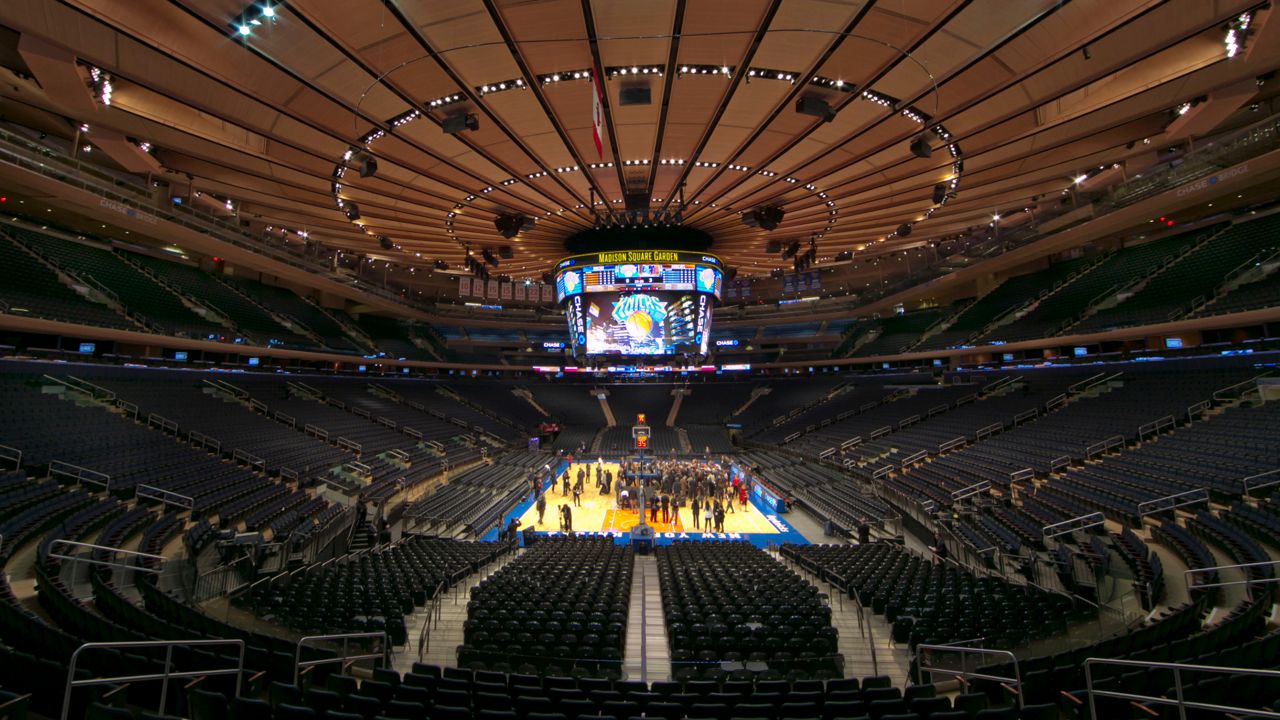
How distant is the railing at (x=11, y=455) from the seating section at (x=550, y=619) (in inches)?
518

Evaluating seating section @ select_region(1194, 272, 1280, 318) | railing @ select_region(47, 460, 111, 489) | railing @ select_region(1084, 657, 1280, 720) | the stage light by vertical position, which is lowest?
railing @ select_region(1084, 657, 1280, 720)

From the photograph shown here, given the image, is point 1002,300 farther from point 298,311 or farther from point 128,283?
point 128,283

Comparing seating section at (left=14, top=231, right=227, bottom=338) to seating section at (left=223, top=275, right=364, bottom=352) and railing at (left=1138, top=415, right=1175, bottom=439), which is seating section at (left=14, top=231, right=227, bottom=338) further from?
railing at (left=1138, top=415, right=1175, bottom=439)

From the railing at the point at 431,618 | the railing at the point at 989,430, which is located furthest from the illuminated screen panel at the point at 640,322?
the railing at the point at 989,430

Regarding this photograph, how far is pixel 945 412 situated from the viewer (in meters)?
28.3

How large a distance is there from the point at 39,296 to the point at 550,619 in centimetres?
2003

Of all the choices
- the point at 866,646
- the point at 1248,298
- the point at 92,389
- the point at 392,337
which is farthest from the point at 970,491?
the point at 392,337

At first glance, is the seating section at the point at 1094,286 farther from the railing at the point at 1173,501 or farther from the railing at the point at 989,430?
the railing at the point at 1173,501

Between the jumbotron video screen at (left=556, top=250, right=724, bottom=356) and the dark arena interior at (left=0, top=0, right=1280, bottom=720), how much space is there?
14 centimetres

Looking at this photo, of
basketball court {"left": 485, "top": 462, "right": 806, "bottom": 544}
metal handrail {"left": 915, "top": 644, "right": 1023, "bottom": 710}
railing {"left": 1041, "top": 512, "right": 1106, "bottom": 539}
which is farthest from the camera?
basketball court {"left": 485, "top": 462, "right": 806, "bottom": 544}

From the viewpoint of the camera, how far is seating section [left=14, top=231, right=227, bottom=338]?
17938 mm

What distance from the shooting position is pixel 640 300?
1798cm

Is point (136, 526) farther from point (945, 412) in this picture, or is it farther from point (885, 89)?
point (945, 412)

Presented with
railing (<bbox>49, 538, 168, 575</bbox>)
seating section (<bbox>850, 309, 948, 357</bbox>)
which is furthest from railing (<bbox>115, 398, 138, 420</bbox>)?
seating section (<bbox>850, 309, 948, 357</bbox>)
